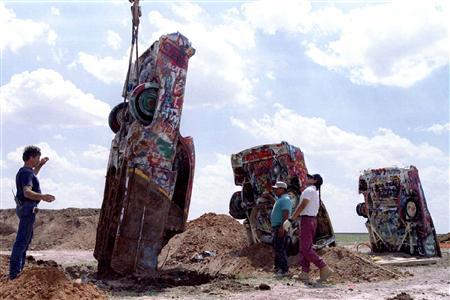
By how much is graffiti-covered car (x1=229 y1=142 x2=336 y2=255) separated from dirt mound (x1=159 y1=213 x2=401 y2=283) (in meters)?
0.58

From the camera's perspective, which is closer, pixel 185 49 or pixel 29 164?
pixel 29 164

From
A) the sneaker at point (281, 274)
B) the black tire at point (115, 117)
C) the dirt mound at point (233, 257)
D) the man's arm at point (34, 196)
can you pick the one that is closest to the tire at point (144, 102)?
the black tire at point (115, 117)

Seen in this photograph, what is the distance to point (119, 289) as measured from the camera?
7.79m

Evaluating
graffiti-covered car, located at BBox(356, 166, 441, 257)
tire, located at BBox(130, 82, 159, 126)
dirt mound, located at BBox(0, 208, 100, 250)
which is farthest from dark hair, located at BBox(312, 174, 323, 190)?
dirt mound, located at BBox(0, 208, 100, 250)

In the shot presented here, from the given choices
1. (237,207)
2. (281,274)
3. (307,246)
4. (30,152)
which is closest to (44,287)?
(30,152)

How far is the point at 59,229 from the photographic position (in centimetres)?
2742

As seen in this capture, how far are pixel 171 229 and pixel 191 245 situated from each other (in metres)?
5.63

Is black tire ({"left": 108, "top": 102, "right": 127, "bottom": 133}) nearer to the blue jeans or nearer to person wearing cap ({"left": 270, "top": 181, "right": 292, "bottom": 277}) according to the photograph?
person wearing cap ({"left": 270, "top": 181, "right": 292, "bottom": 277})

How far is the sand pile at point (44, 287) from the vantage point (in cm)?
558

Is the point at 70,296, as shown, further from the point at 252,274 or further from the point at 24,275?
the point at 252,274

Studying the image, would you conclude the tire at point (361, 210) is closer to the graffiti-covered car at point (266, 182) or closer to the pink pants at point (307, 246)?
the graffiti-covered car at point (266, 182)

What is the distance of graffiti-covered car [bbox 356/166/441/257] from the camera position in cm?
1589

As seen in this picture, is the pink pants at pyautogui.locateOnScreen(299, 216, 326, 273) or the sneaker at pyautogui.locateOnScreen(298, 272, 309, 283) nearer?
the pink pants at pyautogui.locateOnScreen(299, 216, 326, 273)

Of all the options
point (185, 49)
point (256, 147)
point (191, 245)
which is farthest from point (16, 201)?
point (191, 245)
